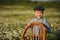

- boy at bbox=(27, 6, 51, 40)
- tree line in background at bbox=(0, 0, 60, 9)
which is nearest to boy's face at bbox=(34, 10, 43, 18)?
boy at bbox=(27, 6, 51, 40)

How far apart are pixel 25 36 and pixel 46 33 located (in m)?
0.22

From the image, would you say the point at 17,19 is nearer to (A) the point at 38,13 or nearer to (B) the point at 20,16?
(B) the point at 20,16

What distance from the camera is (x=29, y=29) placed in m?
2.24

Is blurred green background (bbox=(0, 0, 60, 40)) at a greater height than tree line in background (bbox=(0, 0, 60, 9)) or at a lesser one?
lesser

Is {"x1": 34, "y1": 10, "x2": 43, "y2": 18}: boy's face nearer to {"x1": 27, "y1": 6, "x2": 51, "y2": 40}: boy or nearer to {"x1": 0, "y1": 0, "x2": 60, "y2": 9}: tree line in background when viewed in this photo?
{"x1": 27, "y1": 6, "x2": 51, "y2": 40}: boy

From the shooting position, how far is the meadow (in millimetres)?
2307

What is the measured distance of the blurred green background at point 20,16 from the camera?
2.31m

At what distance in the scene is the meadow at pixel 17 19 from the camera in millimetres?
2307

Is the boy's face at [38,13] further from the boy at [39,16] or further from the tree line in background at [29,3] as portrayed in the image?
the tree line in background at [29,3]

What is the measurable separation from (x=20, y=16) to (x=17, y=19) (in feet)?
0.15

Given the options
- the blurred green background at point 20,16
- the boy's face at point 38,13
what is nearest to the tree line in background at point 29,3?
the blurred green background at point 20,16

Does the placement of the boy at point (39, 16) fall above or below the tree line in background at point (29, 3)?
below

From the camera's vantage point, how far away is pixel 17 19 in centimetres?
234

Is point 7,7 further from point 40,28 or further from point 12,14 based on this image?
point 40,28
